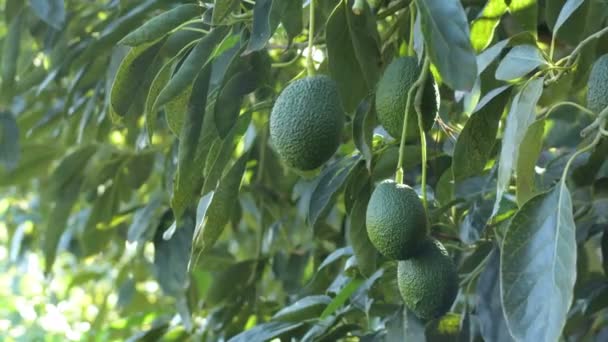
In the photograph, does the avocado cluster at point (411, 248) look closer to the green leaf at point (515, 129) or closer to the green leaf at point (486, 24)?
the green leaf at point (515, 129)

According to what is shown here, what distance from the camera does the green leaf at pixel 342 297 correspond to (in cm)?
134

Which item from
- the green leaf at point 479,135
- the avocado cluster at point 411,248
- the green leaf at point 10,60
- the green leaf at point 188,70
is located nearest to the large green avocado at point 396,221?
the avocado cluster at point 411,248

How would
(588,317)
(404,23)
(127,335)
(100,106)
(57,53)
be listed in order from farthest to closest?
1. (127,335)
2. (100,106)
3. (57,53)
4. (588,317)
5. (404,23)

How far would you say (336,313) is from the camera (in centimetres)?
140

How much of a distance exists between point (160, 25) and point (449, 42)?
39 cm

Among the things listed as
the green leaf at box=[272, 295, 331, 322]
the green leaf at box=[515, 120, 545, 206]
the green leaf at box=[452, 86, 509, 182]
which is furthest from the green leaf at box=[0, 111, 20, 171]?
the green leaf at box=[515, 120, 545, 206]

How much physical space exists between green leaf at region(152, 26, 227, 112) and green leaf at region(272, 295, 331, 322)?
434mm

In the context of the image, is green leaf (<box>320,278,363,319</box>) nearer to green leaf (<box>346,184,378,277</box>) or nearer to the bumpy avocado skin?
green leaf (<box>346,184,378,277</box>)

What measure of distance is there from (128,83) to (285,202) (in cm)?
111

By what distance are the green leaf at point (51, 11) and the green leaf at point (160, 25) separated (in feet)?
2.02

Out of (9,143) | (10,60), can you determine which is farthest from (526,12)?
(9,143)

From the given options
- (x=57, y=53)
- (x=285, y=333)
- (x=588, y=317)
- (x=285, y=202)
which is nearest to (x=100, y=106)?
(x=57, y=53)

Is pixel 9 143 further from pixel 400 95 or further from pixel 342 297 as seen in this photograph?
pixel 400 95

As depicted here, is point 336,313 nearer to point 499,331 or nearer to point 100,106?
point 499,331
